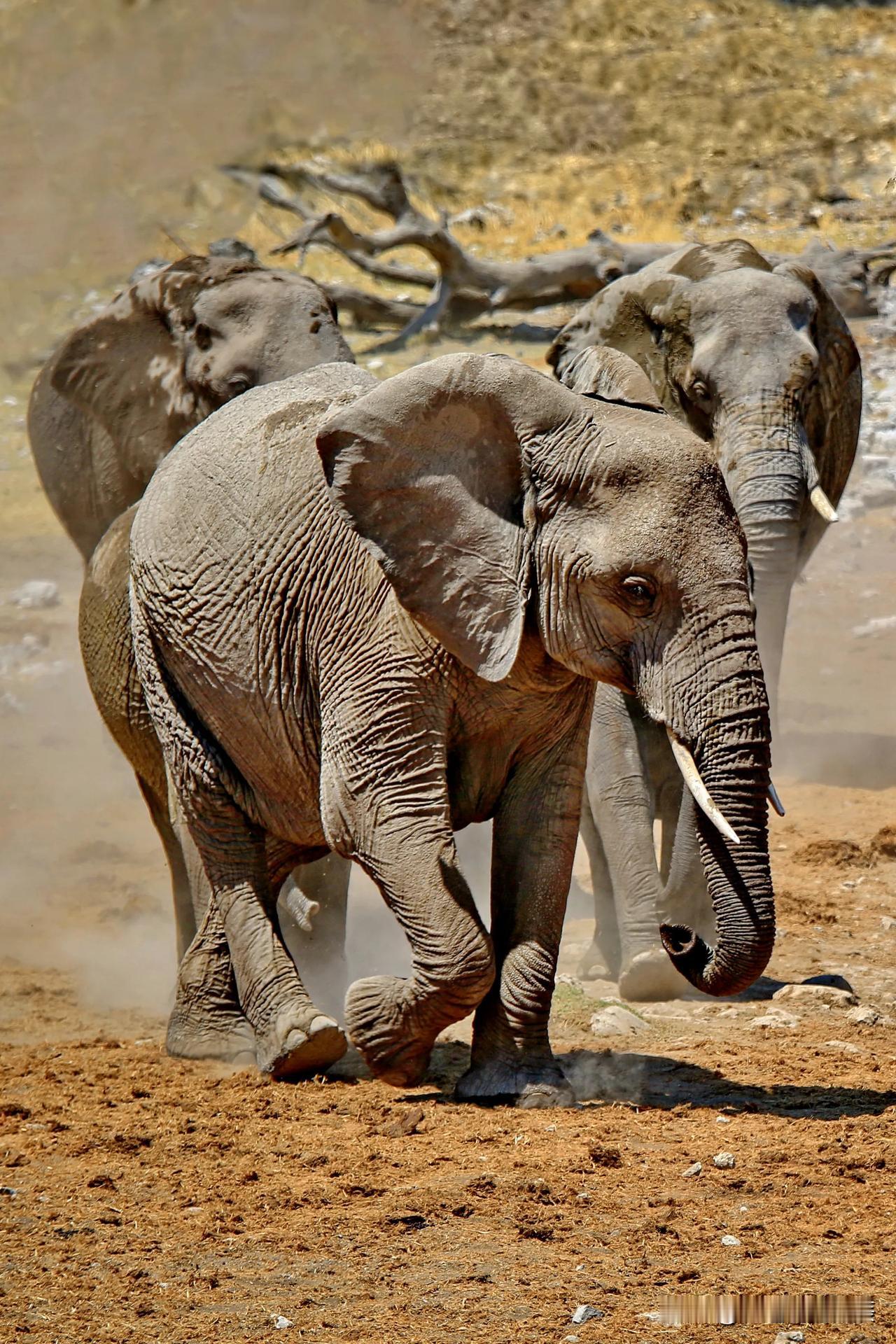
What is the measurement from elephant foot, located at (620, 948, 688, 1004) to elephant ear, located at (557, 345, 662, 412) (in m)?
2.13

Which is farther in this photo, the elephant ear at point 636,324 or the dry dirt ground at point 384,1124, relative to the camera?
the elephant ear at point 636,324

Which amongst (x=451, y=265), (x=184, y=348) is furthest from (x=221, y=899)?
(x=451, y=265)

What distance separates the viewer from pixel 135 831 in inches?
397

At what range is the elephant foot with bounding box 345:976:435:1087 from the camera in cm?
494

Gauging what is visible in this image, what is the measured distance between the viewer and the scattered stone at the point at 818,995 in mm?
6223

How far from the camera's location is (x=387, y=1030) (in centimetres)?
495

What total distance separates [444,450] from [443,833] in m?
0.98

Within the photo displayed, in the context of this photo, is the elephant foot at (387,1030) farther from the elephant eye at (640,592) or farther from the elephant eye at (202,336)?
the elephant eye at (202,336)

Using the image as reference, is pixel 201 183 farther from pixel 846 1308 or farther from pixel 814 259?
pixel 814 259

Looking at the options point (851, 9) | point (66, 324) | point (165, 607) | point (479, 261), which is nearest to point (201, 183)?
point (165, 607)

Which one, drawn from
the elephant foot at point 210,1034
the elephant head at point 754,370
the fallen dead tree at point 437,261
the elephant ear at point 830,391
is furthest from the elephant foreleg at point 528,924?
the fallen dead tree at point 437,261

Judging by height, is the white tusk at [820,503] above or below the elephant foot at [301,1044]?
above

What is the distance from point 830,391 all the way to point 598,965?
2780mm

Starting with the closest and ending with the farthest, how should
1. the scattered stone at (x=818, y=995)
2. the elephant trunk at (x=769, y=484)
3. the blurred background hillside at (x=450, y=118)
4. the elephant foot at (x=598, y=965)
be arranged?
the blurred background hillside at (x=450, y=118) < the scattered stone at (x=818, y=995) < the elephant foot at (x=598, y=965) < the elephant trunk at (x=769, y=484)
